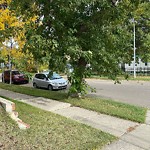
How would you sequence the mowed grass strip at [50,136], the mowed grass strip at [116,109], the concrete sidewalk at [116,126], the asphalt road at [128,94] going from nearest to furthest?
1. the mowed grass strip at [50,136]
2. the concrete sidewalk at [116,126]
3. the mowed grass strip at [116,109]
4. the asphalt road at [128,94]

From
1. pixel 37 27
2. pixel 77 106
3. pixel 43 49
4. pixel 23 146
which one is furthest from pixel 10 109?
pixel 37 27

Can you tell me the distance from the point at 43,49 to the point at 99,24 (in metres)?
2.83

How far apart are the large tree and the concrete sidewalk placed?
158cm

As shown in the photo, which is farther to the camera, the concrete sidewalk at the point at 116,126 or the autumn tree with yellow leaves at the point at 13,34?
the autumn tree with yellow leaves at the point at 13,34

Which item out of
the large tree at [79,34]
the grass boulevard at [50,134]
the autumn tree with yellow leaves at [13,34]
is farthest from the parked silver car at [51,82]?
the grass boulevard at [50,134]

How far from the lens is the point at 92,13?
10.8m

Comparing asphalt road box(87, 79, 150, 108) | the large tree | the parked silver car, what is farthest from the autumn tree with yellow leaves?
asphalt road box(87, 79, 150, 108)

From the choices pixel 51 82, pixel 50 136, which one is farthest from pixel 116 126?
pixel 51 82

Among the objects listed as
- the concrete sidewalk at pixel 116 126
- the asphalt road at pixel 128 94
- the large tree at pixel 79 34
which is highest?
the large tree at pixel 79 34

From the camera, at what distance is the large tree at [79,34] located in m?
9.88

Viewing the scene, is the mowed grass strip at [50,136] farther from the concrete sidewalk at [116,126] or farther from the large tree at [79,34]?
the large tree at [79,34]

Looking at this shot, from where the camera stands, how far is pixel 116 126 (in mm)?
7652

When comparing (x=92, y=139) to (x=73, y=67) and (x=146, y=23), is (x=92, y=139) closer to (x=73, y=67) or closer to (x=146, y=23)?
(x=73, y=67)

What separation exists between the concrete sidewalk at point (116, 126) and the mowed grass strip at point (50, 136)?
37cm
